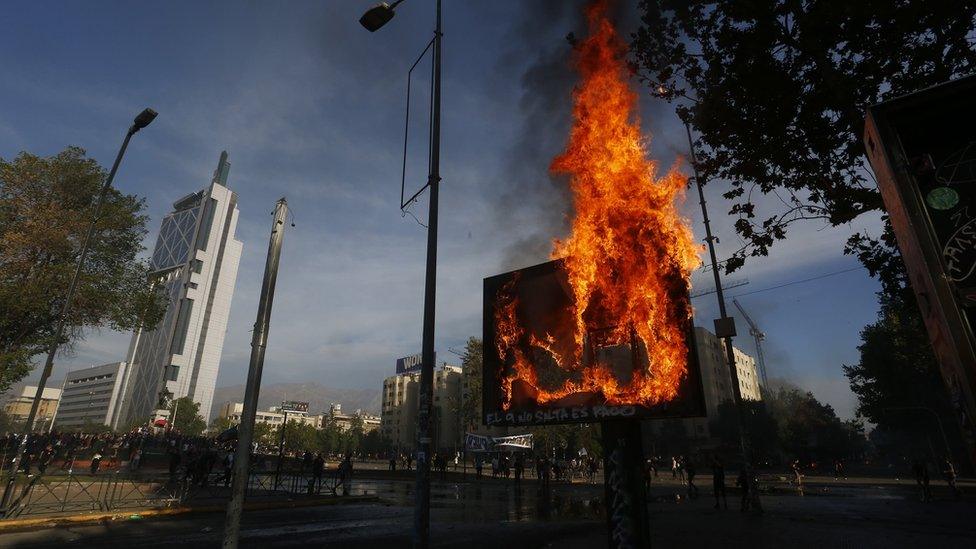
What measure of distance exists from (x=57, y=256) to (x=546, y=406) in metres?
29.7

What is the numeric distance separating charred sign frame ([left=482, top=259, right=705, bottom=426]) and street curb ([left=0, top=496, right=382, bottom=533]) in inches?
539

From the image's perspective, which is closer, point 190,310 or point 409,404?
point 409,404

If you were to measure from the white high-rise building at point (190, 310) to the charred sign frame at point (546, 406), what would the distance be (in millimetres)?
178843

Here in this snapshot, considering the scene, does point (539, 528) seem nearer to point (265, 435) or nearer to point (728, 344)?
point (728, 344)

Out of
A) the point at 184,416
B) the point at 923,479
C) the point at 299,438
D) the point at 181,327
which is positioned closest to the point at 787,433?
the point at 923,479

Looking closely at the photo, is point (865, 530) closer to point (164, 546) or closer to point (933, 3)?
point (933, 3)

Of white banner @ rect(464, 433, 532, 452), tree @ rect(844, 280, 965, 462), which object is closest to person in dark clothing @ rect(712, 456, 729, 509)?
white banner @ rect(464, 433, 532, 452)

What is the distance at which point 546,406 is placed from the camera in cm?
761

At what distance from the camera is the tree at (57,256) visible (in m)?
23.5

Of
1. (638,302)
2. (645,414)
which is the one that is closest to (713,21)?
(638,302)

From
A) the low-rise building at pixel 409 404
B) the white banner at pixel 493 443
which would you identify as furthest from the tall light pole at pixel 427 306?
the low-rise building at pixel 409 404

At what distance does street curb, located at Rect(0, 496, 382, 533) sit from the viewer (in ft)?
42.1

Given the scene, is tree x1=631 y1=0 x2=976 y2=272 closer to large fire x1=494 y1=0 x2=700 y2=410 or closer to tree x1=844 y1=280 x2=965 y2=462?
large fire x1=494 y1=0 x2=700 y2=410

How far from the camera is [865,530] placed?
13.3 meters
